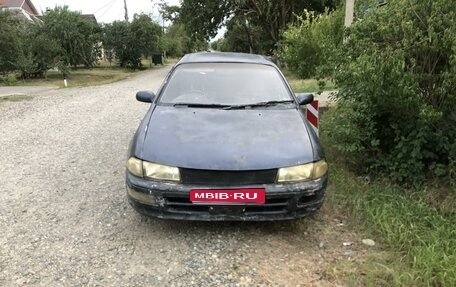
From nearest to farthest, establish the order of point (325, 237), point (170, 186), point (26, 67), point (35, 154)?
1. point (170, 186)
2. point (325, 237)
3. point (35, 154)
4. point (26, 67)

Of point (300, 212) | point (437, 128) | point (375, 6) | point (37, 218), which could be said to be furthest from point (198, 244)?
point (375, 6)

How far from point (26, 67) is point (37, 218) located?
2090cm

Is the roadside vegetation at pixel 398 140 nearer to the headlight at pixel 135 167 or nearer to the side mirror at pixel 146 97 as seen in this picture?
the headlight at pixel 135 167

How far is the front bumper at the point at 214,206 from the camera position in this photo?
3307mm

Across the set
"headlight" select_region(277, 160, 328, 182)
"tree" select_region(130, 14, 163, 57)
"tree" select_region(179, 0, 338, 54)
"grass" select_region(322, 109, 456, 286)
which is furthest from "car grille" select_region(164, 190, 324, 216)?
"tree" select_region(130, 14, 163, 57)

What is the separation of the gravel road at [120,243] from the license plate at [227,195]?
1.36ft

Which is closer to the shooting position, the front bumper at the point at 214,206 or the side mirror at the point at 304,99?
the front bumper at the point at 214,206

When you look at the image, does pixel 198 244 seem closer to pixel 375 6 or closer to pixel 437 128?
pixel 437 128

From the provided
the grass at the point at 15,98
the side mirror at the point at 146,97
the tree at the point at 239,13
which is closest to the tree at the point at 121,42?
the tree at the point at 239,13

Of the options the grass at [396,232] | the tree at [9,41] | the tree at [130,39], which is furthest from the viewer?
the tree at [130,39]

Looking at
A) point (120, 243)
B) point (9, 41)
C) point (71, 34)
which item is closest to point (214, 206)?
point (120, 243)

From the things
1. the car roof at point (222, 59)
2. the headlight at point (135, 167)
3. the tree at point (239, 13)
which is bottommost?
the headlight at point (135, 167)

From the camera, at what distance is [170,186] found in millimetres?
3297

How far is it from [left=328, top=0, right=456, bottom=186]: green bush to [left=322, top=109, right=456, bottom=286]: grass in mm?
327
